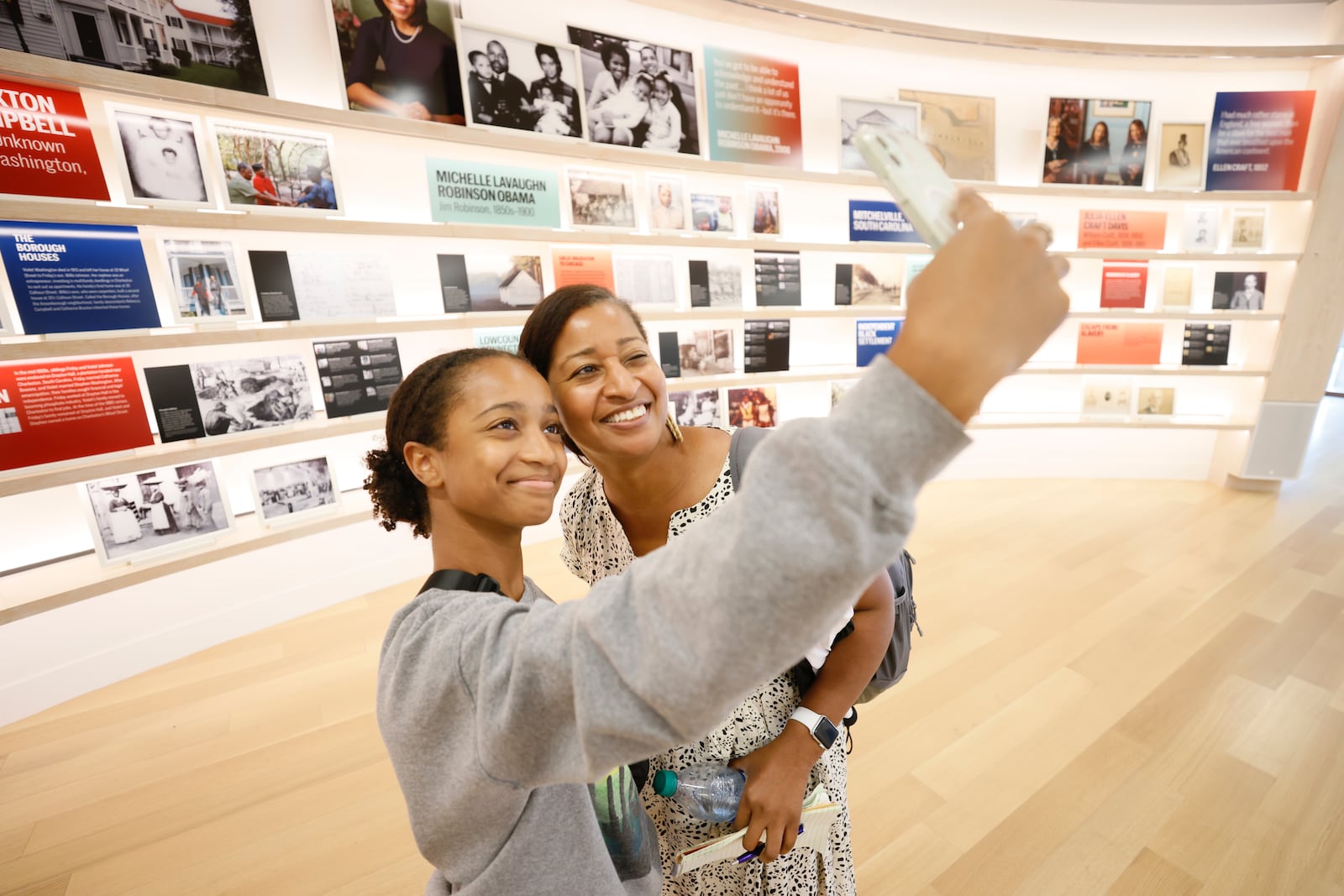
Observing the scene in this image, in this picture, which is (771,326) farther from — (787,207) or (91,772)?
(91,772)

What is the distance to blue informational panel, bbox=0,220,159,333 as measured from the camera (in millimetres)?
1979

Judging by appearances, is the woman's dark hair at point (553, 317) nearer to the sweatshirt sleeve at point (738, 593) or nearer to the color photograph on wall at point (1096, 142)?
the sweatshirt sleeve at point (738, 593)

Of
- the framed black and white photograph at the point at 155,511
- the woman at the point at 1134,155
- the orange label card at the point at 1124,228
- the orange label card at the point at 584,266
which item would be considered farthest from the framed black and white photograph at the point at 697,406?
the woman at the point at 1134,155

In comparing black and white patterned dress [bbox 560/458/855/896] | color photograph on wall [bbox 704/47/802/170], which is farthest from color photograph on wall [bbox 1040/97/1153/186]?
black and white patterned dress [bbox 560/458/855/896]

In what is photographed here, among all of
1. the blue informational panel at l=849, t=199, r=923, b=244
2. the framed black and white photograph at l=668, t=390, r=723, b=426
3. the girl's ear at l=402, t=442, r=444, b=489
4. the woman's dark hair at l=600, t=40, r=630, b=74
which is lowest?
the framed black and white photograph at l=668, t=390, r=723, b=426

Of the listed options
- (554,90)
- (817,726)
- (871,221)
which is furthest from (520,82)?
(817,726)

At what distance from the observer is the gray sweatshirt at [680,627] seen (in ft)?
1.06

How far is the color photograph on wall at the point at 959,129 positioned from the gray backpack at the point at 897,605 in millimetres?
3447

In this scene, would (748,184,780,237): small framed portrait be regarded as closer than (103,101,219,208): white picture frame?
No

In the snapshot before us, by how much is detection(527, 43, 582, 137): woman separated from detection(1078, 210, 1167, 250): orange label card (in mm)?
3518

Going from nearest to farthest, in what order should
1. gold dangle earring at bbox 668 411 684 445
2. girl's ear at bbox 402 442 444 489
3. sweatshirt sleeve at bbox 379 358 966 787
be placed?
sweatshirt sleeve at bbox 379 358 966 787
girl's ear at bbox 402 442 444 489
gold dangle earring at bbox 668 411 684 445

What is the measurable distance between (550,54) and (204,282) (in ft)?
6.06

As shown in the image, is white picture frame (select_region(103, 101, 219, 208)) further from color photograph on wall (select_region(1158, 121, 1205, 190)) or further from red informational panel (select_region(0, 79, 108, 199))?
color photograph on wall (select_region(1158, 121, 1205, 190))

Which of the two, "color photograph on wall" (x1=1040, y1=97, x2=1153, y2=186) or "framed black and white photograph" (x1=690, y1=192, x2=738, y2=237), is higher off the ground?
"color photograph on wall" (x1=1040, y1=97, x2=1153, y2=186)
